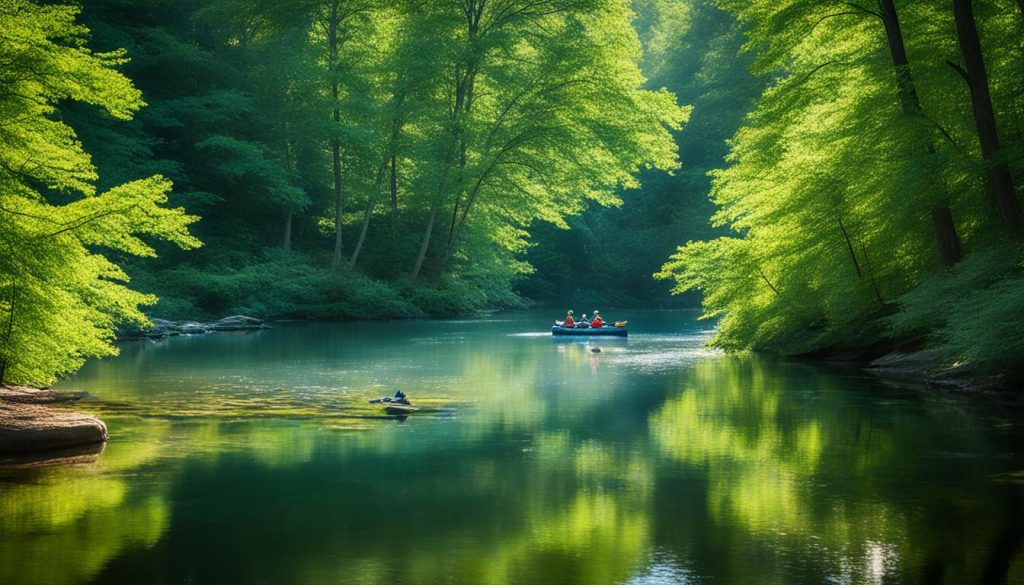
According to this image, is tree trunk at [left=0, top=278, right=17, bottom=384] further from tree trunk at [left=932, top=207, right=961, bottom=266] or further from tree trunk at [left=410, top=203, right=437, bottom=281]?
tree trunk at [left=410, top=203, right=437, bottom=281]

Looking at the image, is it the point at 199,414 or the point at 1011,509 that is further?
the point at 199,414

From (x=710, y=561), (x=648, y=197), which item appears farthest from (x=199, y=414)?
(x=648, y=197)

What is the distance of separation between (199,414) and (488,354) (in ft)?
40.7

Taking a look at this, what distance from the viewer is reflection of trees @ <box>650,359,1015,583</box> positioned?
8008 millimetres

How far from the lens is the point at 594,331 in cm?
3603

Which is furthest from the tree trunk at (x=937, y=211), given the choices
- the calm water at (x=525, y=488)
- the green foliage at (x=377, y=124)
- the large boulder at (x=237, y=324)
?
the large boulder at (x=237, y=324)

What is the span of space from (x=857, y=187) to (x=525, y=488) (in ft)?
47.3

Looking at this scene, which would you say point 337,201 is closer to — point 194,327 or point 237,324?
point 237,324

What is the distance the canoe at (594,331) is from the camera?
1406 inches

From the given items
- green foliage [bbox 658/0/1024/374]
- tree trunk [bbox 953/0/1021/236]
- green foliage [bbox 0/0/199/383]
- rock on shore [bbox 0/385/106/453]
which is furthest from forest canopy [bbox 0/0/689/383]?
rock on shore [bbox 0/385/106/453]

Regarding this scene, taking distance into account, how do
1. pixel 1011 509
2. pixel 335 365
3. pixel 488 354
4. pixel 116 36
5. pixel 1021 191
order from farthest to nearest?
pixel 116 36 < pixel 488 354 < pixel 335 365 < pixel 1021 191 < pixel 1011 509

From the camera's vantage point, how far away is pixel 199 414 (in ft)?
51.9

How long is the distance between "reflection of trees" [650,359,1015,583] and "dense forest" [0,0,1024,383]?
246cm

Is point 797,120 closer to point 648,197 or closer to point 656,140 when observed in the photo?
point 656,140
